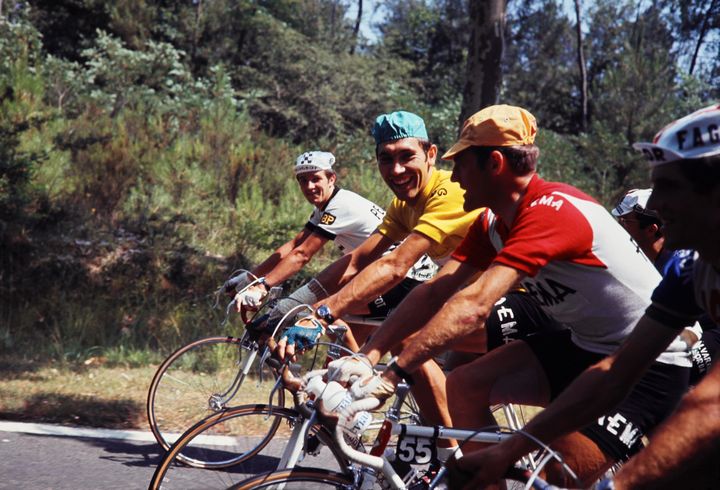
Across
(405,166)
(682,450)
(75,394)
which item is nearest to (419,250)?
(405,166)

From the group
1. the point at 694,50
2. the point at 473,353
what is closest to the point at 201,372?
the point at 473,353

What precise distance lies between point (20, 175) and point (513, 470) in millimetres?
7766

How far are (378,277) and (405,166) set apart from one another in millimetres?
795

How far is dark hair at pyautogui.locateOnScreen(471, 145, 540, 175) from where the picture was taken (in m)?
3.26

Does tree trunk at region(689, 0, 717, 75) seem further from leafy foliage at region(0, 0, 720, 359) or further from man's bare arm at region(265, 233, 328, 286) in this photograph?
man's bare arm at region(265, 233, 328, 286)

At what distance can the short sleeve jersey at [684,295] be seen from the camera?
226 cm

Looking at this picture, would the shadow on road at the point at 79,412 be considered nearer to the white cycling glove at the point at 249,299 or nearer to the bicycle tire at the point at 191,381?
the bicycle tire at the point at 191,381

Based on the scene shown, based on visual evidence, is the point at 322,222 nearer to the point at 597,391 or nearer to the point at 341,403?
the point at 341,403

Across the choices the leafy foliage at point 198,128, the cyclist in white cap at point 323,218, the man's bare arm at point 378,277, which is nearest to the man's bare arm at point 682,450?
the man's bare arm at point 378,277

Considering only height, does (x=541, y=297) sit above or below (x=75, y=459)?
above

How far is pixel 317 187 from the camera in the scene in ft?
20.3

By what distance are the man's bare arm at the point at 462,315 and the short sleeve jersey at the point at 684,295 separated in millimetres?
556

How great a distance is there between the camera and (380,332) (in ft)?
11.3

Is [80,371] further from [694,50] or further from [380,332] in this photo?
[694,50]
